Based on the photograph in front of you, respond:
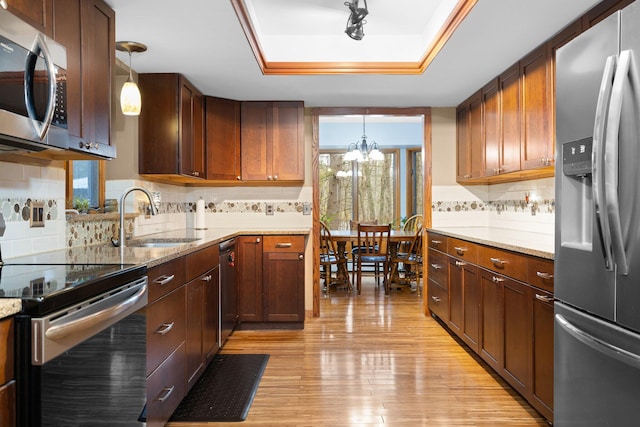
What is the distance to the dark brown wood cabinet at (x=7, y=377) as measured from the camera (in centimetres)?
100

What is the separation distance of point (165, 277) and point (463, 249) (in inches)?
86.4

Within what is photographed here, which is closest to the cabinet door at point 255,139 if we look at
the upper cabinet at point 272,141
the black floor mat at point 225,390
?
the upper cabinet at point 272,141

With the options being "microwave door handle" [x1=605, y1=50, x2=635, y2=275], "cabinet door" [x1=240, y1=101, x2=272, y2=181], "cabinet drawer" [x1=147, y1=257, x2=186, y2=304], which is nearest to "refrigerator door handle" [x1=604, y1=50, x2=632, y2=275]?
"microwave door handle" [x1=605, y1=50, x2=635, y2=275]

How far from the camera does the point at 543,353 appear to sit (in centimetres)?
209

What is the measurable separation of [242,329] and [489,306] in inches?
86.7

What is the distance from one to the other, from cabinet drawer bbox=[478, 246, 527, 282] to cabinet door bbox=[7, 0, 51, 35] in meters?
2.46

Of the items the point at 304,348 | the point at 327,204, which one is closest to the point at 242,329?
the point at 304,348

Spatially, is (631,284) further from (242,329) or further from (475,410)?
(242,329)

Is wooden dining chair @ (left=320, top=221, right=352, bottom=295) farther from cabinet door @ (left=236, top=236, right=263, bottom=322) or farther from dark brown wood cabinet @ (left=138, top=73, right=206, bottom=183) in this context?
dark brown wood cabinet @ (left=138, top=73, right=206, bottom=183)

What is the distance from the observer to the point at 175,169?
335 cm

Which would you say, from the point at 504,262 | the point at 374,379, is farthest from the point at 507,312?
the point at 374,379

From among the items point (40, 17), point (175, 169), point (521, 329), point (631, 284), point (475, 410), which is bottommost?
point (475, 410)

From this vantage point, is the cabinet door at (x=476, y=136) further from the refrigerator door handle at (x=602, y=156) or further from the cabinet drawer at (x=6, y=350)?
the cabinet drawer at (x=6, y=350)

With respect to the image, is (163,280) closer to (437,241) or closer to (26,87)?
(26,87)
